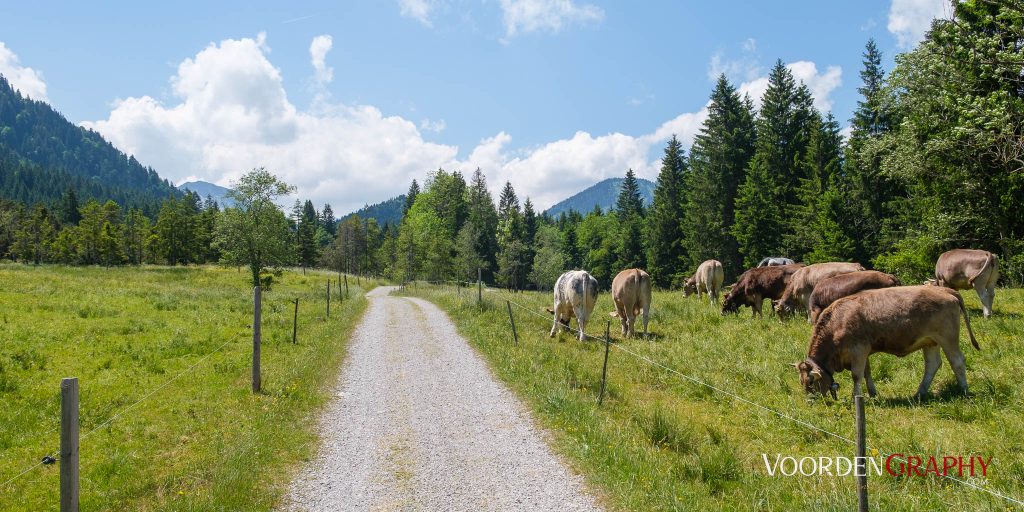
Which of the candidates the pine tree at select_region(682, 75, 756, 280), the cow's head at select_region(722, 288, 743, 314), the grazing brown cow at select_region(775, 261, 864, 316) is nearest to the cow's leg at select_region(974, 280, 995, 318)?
the grazing brown cow at select_region(775, 261, 864, 316)

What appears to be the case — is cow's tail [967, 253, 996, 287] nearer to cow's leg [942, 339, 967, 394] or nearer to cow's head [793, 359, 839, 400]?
cow's leg [942, 339, 967, 394]

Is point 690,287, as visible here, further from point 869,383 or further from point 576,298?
point 869,383

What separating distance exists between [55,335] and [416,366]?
12.8 metres

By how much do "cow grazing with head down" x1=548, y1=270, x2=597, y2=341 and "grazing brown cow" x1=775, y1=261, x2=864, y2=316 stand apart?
6.36m

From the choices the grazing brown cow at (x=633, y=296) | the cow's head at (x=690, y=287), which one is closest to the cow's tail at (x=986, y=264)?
the grazing brown cow at (x=633, y=296)

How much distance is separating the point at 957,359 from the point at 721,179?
41.1m

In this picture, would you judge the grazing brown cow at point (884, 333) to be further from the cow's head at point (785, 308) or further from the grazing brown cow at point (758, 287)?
the grazing brown cow at point (758, 287)

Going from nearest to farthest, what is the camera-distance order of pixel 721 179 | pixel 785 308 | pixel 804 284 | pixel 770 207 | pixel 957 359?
pixel 957 359 < pixel 804 284 < pixel 785 308 < pixel 770 207 < pixel 721 179

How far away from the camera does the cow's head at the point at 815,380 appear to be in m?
9.23

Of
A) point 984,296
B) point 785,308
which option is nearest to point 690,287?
point 785,308

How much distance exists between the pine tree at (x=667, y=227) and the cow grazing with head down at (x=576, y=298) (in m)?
39.7

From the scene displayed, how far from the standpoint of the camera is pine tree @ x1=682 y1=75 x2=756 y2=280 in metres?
46.6

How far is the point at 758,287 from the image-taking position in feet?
65.6

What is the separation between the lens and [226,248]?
52031 millimetres
